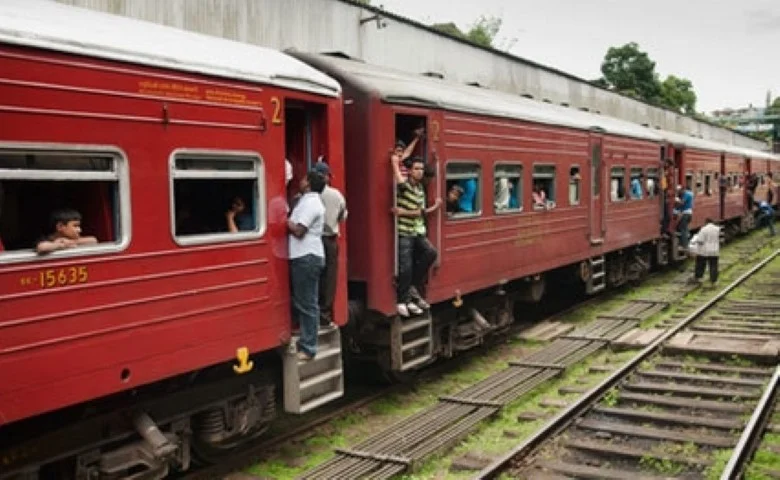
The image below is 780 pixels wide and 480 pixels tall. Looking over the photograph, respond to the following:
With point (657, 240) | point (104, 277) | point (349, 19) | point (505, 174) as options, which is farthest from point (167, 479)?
point (657, 240)

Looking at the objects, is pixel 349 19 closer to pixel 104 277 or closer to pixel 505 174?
pixel 505 174

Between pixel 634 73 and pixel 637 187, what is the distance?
5356 cm

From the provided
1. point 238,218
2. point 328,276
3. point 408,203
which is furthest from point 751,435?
point 238,218

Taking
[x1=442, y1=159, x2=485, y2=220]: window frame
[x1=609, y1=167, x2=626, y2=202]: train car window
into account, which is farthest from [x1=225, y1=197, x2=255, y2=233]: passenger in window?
[x1=609, y1=167, x2=626, y2=202]: train car window

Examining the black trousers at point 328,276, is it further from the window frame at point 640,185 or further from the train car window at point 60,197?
the window frame at point 640,185

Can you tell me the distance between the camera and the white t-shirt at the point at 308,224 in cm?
653

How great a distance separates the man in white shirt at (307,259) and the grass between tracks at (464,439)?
1005 mm

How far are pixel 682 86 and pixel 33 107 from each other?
8220 cm

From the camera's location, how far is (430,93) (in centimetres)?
884

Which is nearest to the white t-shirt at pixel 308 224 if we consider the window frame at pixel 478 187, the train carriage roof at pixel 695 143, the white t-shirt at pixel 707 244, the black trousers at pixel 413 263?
the black trousers at pixel 413 263

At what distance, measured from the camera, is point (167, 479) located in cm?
646

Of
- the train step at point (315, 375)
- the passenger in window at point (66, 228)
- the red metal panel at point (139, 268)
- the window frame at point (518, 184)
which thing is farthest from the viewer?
the window frame at point (518, 184)

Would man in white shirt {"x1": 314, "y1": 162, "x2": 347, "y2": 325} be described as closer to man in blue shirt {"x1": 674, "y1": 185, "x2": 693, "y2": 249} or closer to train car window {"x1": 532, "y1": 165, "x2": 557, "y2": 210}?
train car window {"x1": 532, "y1": 165, "x2": 557, "y2": 210}

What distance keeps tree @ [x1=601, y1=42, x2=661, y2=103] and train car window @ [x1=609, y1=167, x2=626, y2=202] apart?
175 ft
